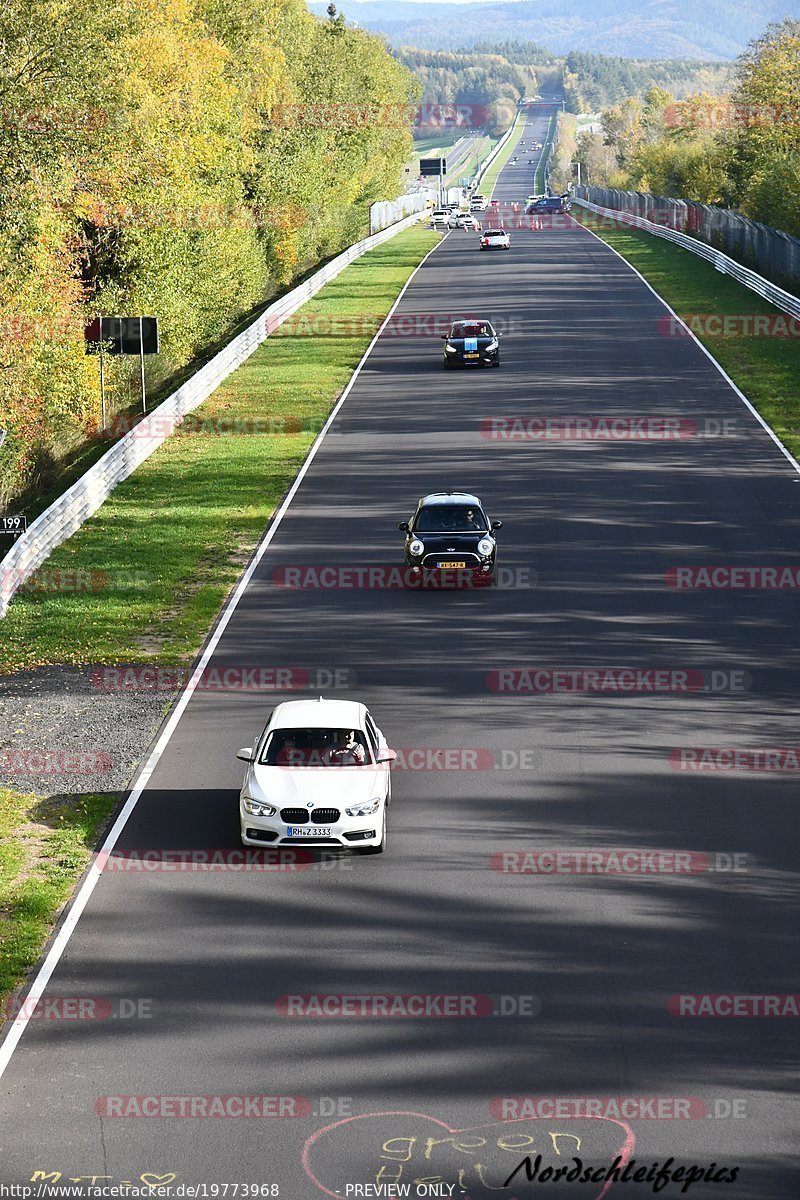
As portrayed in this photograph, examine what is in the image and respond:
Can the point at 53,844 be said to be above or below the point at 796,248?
below

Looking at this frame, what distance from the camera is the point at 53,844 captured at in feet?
58.6

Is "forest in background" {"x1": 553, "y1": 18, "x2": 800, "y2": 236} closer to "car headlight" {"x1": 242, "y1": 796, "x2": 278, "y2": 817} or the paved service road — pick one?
the paved service road

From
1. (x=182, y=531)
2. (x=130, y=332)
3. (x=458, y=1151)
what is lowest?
Result: (x=458, y=1151)

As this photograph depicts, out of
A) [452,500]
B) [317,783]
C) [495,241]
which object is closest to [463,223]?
[495,241]

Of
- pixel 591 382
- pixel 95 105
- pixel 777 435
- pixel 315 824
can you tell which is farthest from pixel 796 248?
pixel 315 824

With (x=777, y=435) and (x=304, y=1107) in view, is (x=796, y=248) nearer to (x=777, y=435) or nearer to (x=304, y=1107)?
(x=777, y=435)

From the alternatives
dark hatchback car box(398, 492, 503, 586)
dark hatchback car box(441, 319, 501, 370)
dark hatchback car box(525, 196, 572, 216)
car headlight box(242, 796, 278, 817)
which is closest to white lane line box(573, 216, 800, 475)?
dark hatchback car box(441, 319, 501, 370)

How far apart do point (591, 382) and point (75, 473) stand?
699 inches

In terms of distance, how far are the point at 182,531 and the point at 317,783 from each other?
16.8 meters

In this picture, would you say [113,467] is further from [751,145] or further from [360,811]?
[751,145]

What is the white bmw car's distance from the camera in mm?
16938

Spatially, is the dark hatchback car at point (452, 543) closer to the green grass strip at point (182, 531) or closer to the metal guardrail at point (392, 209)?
the green grass strip at point (182, 531)

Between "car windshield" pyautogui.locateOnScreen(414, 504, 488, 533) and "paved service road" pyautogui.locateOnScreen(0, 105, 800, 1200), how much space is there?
1267 millimetres

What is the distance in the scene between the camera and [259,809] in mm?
17047
